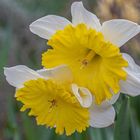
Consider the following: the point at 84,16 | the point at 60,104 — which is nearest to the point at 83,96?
the point at 60,104

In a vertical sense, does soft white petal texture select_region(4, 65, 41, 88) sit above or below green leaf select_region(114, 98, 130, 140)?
above

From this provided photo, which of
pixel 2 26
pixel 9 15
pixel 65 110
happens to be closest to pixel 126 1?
pixel 65 110

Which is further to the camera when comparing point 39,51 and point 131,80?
point 39,51

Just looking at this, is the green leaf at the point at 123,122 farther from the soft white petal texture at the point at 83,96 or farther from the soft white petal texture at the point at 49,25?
the soft white petal texture at the point at 49,25

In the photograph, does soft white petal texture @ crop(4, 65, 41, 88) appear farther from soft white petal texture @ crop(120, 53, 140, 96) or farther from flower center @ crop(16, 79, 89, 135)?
soft white petal texture @ crop(120, 53, 140, 96)

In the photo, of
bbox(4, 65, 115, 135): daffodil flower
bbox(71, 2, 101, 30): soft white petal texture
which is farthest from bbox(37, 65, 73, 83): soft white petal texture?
bbox(71, 2, 101, 30): soft white petal texture

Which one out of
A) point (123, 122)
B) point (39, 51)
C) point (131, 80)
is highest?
point (131, 80)

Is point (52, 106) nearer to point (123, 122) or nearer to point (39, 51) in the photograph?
point (123, 122)
